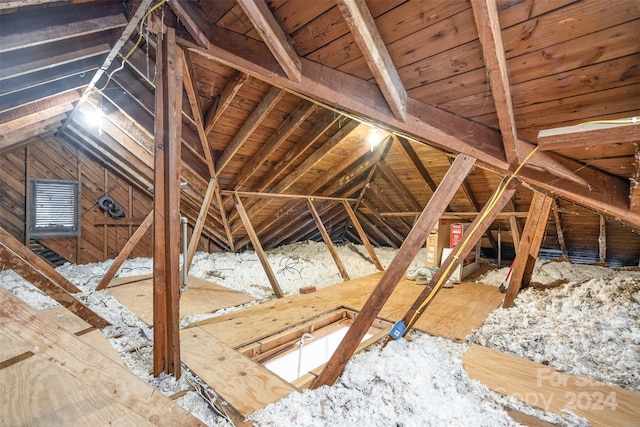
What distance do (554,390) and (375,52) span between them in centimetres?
226

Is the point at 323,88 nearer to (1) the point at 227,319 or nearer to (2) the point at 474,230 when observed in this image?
(2) the point at 474,230

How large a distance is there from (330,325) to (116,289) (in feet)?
9.38

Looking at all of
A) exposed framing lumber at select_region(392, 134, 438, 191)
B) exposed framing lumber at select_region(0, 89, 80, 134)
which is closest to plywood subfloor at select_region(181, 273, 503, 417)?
exposed framing lumber at select_region(392, 134, 438, 191)

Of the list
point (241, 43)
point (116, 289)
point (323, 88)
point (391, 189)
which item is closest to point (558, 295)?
point (391, 189)

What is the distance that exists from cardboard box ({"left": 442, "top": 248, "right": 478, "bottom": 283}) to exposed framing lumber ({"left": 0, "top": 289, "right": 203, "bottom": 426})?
4008mm

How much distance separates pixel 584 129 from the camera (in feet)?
4.13

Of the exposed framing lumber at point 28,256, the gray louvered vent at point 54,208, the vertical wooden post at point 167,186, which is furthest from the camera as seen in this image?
the gray louvered vent at point 54,208

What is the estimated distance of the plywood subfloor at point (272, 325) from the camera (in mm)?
1712

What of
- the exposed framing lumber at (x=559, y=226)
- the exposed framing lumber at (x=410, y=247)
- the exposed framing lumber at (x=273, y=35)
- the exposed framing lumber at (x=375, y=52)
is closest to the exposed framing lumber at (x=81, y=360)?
the exposed framing lumber at (x=410, y=247)

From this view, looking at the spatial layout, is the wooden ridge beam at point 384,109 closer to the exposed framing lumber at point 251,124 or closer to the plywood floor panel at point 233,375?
the exposed framing lumber at point 251,124

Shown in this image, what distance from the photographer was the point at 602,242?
4.20 m

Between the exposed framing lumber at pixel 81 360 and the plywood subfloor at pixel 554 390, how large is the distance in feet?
6.04

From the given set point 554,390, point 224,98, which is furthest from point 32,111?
point 554,390

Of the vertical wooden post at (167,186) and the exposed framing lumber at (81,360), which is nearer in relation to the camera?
the exposed framing lumber at (81,360)
